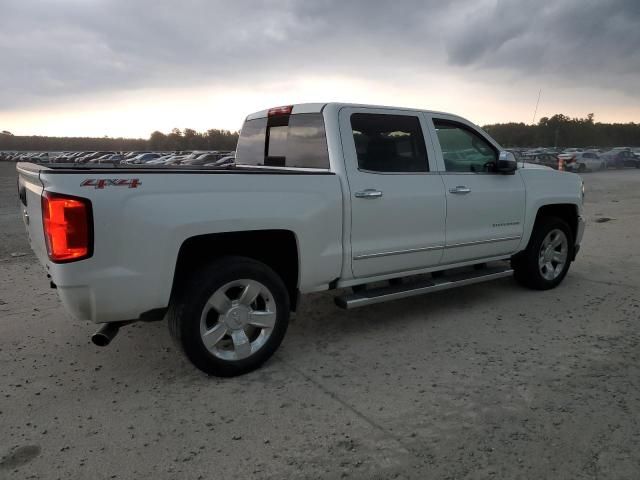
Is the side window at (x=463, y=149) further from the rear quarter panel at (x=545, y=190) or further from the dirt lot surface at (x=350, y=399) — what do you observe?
the dirt lot surface at (x=350, y=399)

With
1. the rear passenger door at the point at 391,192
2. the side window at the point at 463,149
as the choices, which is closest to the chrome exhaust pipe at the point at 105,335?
the rear passenger door at the point at 391,192

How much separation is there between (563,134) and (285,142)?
95092 millimetres

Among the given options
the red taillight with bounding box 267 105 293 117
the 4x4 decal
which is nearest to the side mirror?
the red taillight with bounding box 267 105 293 117

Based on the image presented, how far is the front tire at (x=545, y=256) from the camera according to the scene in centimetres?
557

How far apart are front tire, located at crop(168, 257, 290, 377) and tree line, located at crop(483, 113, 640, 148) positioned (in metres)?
86.5

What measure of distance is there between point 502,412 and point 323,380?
1.20 meters

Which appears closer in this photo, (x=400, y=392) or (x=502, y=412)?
(x=502, y=412)

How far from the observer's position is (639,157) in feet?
133

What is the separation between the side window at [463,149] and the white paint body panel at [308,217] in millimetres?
118

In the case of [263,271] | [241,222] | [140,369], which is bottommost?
[140,369]

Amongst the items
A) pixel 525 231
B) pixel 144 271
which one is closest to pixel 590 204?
pixel 525 231

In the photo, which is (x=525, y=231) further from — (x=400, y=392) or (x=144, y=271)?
(x=144, y=271)

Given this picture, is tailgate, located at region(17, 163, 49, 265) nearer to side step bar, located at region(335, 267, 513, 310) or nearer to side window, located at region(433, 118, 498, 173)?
side step bar, located at region(335, 267, 513, 310)

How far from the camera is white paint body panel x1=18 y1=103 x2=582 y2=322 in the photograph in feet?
10.1
